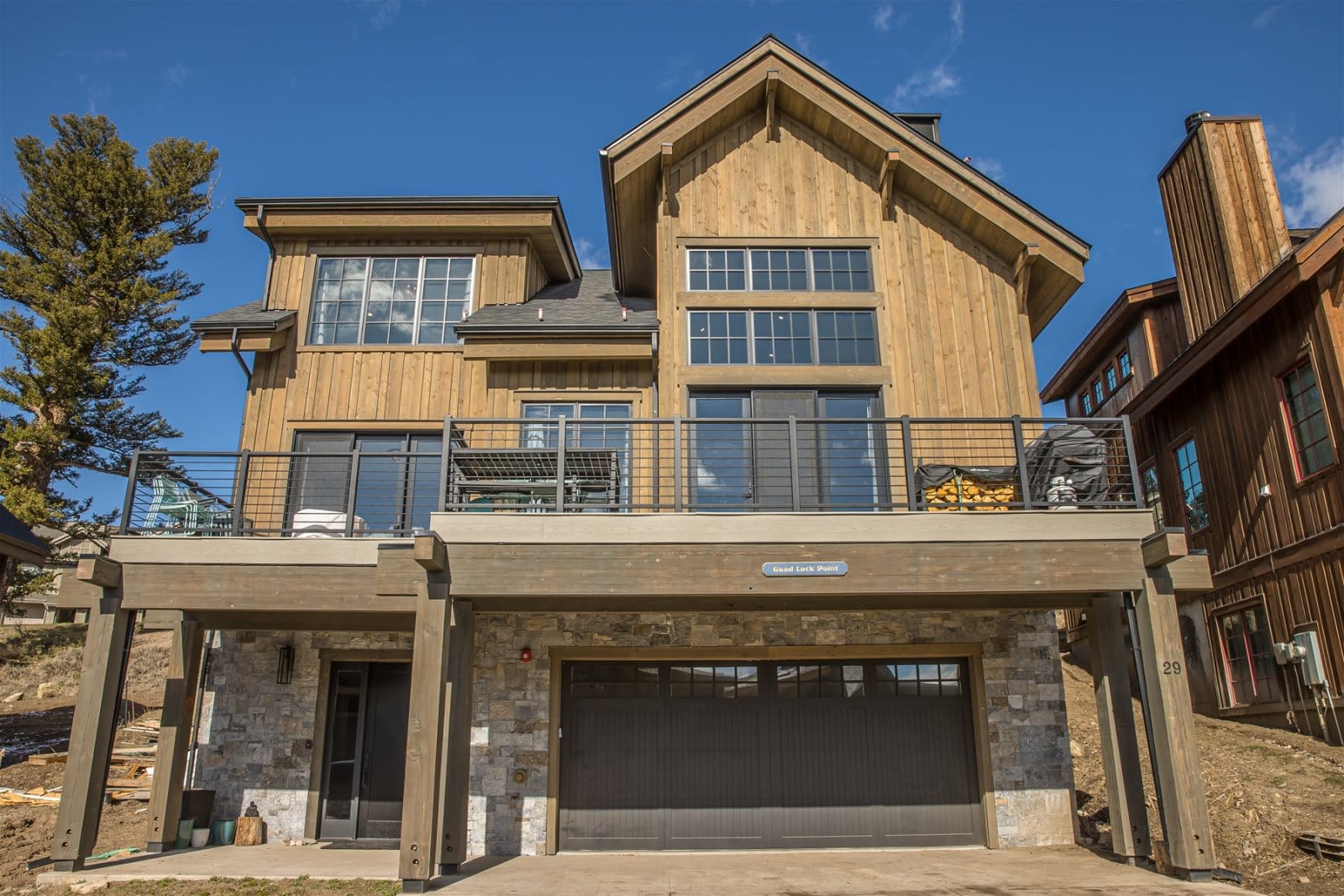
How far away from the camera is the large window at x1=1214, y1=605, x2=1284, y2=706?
46.2ft

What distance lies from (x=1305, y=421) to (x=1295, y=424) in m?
0.31

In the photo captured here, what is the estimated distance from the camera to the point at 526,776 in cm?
976

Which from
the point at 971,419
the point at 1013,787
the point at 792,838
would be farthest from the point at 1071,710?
the point at 971,419

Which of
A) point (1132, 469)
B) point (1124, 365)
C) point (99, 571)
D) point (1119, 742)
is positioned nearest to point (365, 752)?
point (99, 571)

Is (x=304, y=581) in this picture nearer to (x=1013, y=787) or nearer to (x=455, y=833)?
(x=455, y=833)

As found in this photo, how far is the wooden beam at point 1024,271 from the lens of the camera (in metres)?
11.3

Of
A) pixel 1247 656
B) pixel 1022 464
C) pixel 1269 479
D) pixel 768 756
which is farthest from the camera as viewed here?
pixel 1247 656

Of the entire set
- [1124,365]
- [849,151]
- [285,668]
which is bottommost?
[285,668]

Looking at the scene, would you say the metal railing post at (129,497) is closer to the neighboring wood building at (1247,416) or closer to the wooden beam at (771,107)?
the wooden beam at (771,107)

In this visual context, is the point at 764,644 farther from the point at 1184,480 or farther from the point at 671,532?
the point at 1184,480

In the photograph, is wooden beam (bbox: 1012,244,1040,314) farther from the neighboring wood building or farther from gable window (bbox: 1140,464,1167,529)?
gable window (bbox: 1140,464,1167,529)

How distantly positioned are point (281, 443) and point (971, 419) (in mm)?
8434

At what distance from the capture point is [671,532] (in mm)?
8172

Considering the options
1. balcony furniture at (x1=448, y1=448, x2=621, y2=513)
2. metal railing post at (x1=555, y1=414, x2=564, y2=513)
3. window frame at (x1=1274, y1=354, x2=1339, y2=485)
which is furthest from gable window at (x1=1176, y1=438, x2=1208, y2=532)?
metal railing post at (x1=555, y1=414, x2=564, y2=513)
